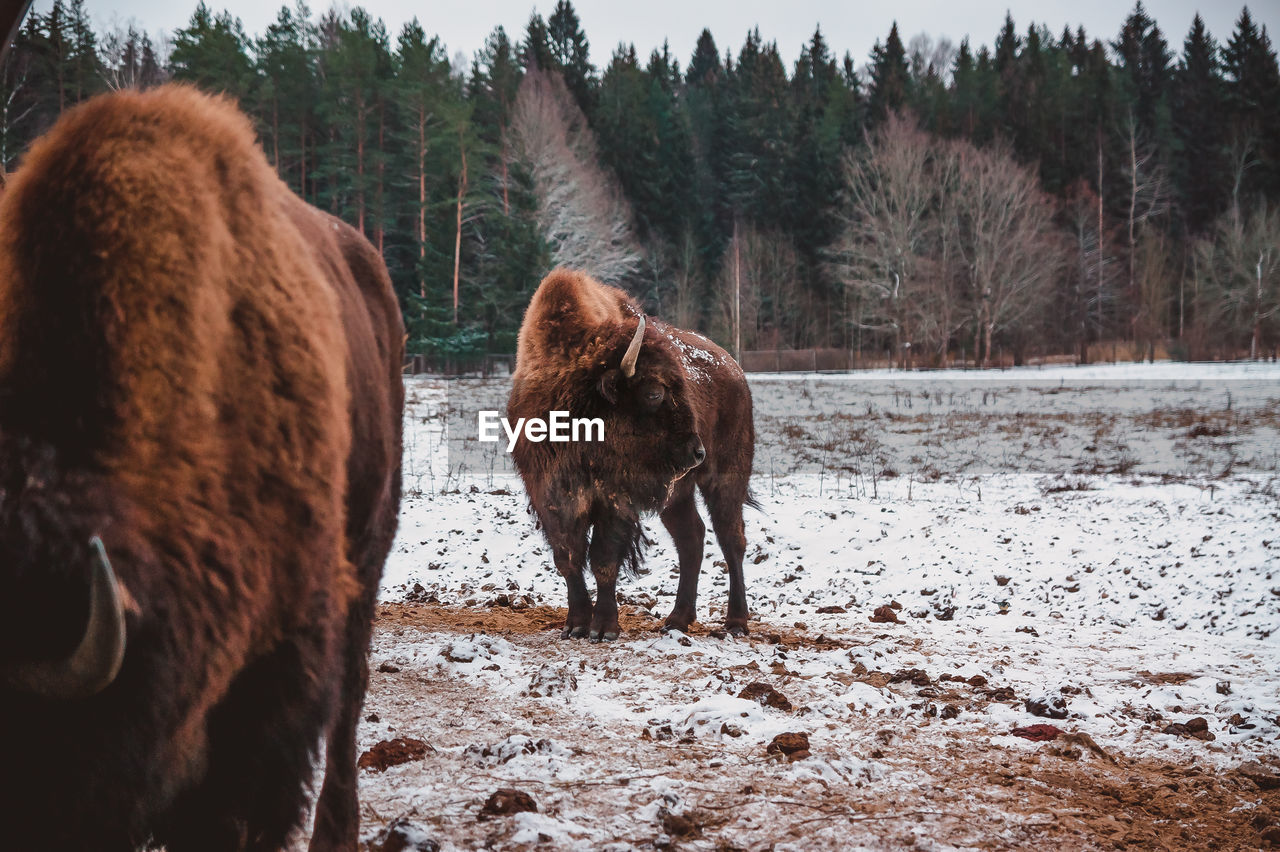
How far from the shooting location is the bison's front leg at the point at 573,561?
19.3 feet

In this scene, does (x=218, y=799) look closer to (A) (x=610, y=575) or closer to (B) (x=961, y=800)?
(B) (x=961, y=800)

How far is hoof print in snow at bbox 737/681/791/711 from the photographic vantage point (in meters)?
4.24

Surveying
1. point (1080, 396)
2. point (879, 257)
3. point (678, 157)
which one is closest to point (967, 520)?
point (1080, 396)

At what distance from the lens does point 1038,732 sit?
3.96m

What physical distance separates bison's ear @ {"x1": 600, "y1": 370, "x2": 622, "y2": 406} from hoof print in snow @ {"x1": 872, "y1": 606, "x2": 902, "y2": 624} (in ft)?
8.95

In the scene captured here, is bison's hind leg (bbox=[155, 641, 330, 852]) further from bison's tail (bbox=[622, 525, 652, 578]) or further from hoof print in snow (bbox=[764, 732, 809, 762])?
bison's tail (bbox=[622, 525, 652, 578])

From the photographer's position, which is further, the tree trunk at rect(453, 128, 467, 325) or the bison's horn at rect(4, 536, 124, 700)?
the tree trunk at rect(453, 128, 467, 325)

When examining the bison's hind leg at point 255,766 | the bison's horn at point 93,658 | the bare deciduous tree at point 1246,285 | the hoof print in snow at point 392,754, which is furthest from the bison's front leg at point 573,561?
the bare deciduous tree at point 1246,285

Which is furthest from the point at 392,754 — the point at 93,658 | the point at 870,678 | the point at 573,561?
the point at 870,678

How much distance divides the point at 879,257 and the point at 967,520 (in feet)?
96.9

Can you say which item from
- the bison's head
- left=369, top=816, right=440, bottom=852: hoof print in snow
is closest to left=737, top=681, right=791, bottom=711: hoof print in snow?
the bison's head

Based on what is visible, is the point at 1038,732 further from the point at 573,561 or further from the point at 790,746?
the point at 573,561

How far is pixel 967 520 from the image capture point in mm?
8922

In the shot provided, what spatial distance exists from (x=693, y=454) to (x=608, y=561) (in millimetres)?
984
